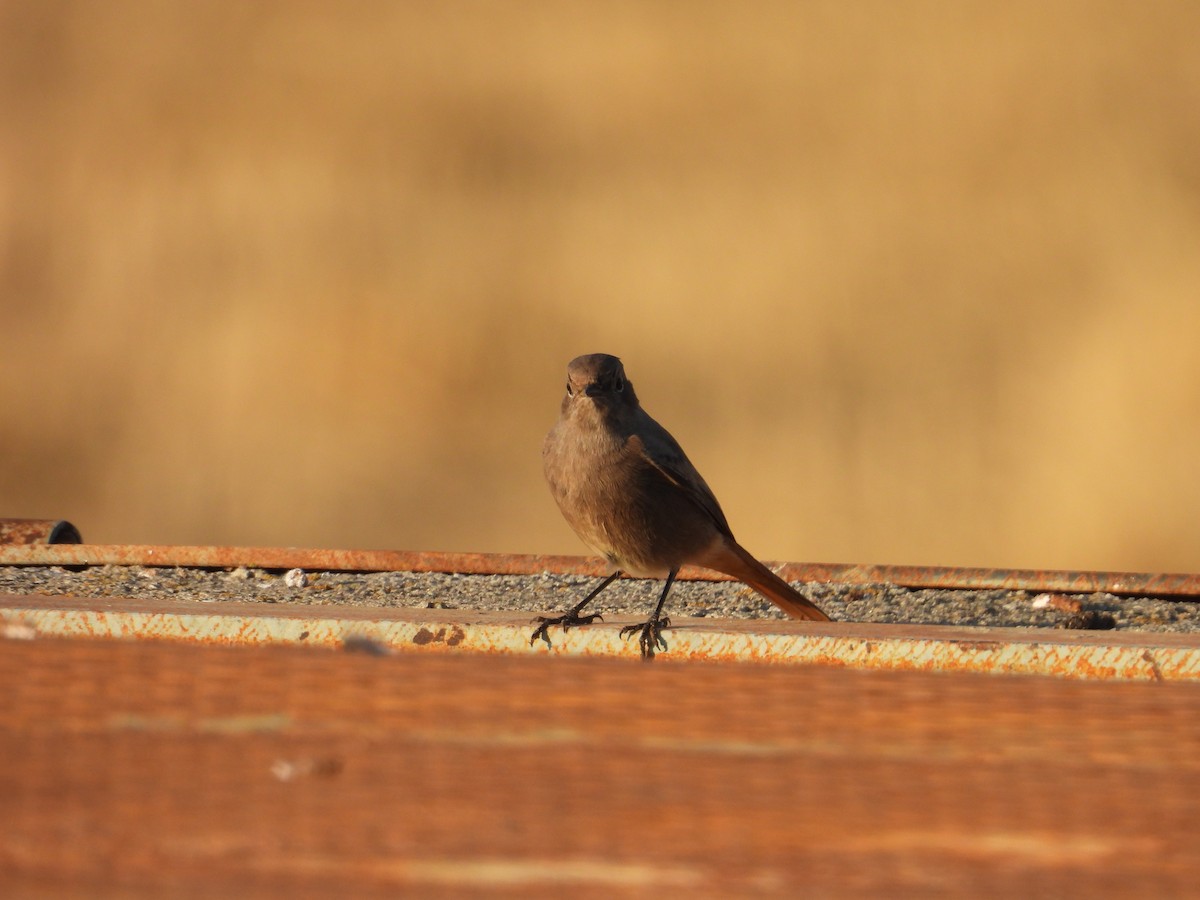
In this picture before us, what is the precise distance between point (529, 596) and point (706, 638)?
4.73 ft

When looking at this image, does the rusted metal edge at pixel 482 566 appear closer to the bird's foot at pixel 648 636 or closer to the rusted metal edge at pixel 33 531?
the rusted metal edge at pixel 33 531

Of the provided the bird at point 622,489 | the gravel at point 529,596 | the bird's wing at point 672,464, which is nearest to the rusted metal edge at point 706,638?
the gravel at point 529,596

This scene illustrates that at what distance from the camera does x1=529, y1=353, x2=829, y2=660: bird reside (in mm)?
3398

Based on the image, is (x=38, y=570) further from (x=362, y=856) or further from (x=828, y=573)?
(x=362, y=856)

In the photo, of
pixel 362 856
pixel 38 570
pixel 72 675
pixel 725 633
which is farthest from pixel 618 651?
pixel 38 570

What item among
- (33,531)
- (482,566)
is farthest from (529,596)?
(33,531)

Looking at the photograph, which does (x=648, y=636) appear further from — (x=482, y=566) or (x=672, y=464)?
(x=672, y=464)

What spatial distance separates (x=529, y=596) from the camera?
3299mm

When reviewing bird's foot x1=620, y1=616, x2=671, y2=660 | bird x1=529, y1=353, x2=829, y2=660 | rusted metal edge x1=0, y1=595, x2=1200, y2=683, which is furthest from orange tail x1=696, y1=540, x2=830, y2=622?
rusted metal edge x1=0, y1=595, x2=1200, y2=683

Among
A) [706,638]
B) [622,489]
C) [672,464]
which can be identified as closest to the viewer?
[706,638]

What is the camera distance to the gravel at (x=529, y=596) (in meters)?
2.88

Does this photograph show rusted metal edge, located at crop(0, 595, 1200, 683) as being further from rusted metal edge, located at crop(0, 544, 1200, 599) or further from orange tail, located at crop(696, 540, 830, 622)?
rusted metal edge, located at crop(0, 544, 1200, 599)

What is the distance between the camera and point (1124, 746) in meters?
0.86

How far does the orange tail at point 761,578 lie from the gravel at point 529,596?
0.17ft
